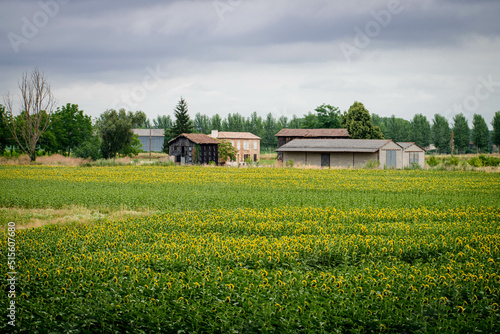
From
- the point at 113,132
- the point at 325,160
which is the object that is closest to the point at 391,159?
the point at 325,160

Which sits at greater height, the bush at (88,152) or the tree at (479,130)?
the tree at (479,130)

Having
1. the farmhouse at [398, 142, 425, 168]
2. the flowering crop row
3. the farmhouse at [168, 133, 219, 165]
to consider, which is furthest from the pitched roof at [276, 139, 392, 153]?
the flowering crop row

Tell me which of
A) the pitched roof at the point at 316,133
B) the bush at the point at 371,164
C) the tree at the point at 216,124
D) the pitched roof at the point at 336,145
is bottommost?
the bush at the point at 371,164

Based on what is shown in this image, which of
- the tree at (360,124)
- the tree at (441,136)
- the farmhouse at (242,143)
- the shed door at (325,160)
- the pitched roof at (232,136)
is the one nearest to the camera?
the shed door at (325,160)

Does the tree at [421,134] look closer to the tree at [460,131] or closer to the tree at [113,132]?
the tree at [460,131]

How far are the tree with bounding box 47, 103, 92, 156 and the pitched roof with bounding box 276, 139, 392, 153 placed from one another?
37.7 metres

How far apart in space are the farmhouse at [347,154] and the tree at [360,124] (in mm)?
18999

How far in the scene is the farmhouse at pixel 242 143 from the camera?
86.8m

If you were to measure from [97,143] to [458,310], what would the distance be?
214 ft

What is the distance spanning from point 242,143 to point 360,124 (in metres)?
23.6

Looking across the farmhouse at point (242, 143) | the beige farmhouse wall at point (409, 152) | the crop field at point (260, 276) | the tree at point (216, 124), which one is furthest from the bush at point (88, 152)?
the tree at point (216, 124)

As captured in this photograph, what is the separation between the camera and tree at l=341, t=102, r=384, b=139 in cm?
7900

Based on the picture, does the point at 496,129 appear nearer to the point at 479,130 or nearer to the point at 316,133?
the point at 479,130

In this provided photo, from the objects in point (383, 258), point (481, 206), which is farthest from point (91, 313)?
point (481, 206)
